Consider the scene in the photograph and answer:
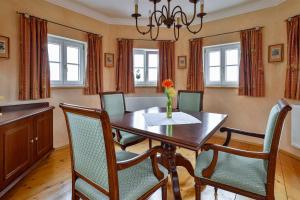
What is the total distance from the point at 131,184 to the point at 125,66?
301cm

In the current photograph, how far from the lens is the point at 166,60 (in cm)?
401

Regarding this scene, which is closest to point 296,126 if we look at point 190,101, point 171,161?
point 190,101

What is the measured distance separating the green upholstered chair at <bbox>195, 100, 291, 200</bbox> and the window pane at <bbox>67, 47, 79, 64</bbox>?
2879 mm

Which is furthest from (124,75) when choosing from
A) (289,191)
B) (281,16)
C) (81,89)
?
(289,191)

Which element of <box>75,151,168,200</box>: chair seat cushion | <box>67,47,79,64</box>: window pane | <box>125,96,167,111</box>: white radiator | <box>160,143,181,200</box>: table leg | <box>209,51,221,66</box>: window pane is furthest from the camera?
<box>125,96,167,111</box>: white radiator

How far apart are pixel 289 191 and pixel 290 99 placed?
4.92 ft

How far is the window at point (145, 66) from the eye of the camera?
4145 mm

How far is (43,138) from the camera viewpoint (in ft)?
8.16

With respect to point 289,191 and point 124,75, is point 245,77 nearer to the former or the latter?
point 289,191

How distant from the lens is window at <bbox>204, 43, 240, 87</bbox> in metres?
3.53

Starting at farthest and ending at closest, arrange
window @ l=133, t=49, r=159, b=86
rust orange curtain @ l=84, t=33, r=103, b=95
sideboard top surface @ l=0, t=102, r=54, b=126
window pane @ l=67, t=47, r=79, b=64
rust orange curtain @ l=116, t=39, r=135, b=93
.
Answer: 1. window @ l=133, t=49, r=159, b=86
2. rust orange curtain @ l=116, t=39, r=135, b=93
3. rust orange curtain @ l=84, t=33, r=103, b=95
4. window pane @ l=67, t=47, r=79, b=64
5. sideboard top surface @ l=0, t=102, r=54, b=126

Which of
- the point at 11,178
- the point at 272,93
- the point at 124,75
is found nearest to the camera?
the point at 11,178

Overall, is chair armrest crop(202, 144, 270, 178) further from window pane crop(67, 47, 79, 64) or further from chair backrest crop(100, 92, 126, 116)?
window pane crop(67, 47, 79, 64)

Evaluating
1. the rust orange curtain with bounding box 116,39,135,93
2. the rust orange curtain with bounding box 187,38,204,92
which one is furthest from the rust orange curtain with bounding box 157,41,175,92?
the rust orange curtain with bounding box 116,39,135,93
